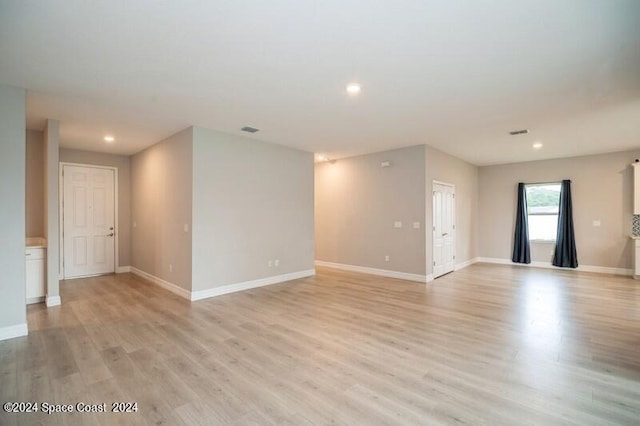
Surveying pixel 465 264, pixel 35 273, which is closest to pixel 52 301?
pixel 35 273

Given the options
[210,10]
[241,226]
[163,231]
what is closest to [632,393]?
[210,10]

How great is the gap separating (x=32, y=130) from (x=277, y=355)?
19.1 ft

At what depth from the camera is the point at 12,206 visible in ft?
11.2

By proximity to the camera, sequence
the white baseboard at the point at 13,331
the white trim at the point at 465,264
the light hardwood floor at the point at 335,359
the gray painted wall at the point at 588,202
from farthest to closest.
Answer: the white trim at the point at 465,264 < the gray painted wall at the point at 588,202 < the white baseboard at the point at 13,331 < the light hardwood floor at the point at 335,359

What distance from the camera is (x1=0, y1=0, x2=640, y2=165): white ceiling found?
2.21m

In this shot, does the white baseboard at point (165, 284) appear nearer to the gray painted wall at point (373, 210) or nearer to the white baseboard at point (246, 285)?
the white baseboard at point (246, 285)

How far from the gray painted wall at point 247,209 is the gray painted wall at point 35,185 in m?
3.01

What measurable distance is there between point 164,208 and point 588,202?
9503 mm

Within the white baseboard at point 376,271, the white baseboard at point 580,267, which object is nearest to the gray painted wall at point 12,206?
the white baseboard at point 376,271

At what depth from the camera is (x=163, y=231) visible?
5770mm

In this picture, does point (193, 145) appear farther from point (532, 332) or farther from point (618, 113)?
point (618, 113)

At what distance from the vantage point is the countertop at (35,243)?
4609mm

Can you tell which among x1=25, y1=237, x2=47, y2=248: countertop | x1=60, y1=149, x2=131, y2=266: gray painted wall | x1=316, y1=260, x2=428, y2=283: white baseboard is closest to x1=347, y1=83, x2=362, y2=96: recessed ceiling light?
x1=316, y1=260, x2=428, y2=283: white baseboard

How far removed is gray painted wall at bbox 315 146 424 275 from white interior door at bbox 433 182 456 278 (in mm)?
567
